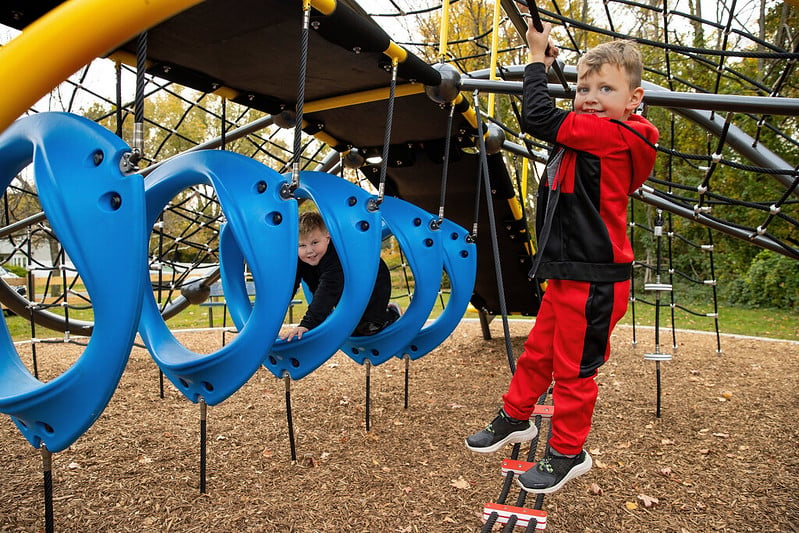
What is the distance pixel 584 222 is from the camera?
6.99 ft

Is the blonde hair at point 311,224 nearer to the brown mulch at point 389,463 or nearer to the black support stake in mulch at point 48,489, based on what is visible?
the brown mulch at point 389,463

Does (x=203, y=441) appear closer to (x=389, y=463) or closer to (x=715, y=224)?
(x=389, y=463)

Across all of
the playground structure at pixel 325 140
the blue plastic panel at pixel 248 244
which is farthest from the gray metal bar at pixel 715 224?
the blue plastic panel at pixel 248 244

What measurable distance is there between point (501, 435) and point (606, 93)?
4.62ft

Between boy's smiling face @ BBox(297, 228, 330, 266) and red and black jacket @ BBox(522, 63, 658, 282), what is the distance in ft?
4.68

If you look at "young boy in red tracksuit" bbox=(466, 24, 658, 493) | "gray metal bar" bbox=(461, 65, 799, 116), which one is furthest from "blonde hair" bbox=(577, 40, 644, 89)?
"gray metal bar" bbox=(461, 65, 799, 116)

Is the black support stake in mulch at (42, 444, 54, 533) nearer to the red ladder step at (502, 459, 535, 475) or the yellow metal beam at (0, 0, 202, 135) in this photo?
the yellow metal beam at (0, 0, 202, 135)

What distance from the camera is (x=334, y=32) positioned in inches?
87.4

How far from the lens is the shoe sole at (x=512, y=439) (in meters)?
2.34

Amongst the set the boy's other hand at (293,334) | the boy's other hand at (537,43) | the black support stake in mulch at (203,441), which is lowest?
the black support stake in mulch at (203,441)

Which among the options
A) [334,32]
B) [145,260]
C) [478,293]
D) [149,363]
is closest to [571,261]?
[334,32]

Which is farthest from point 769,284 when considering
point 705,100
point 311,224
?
point 311,224

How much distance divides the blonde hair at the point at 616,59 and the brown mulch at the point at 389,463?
2043 mm

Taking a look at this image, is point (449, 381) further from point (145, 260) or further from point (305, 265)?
point (145, 260)
